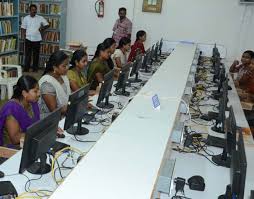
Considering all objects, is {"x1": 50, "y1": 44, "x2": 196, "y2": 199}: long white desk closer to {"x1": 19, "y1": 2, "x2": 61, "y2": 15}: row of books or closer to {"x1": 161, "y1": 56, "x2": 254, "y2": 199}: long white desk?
{"x1": 161, "y1": 56, "x2": 254, "y2": 199}: long white desk

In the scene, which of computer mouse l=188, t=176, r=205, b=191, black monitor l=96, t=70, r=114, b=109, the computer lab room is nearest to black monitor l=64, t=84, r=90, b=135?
the computer lab room

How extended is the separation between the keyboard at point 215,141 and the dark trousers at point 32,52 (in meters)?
5.64

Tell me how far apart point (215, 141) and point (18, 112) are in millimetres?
1672

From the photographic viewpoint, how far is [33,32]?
7613 millimetres

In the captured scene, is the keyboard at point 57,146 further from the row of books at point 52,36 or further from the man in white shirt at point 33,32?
the row of books at point 52,36

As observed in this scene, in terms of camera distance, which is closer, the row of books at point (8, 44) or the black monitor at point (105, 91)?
the black monitor at point (105, 91)

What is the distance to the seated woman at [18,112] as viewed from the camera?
107 inches

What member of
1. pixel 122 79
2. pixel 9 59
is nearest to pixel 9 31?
pixel 9 59

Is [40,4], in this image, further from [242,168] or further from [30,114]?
[242,168]

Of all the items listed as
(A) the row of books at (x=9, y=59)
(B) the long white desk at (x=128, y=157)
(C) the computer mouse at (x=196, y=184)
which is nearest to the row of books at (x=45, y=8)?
(A) the row of books at (x=9, y=59)

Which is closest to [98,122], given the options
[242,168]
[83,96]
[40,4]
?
[83,96]

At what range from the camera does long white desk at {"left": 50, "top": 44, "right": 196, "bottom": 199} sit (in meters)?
1.41

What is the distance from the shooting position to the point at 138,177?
153 cm

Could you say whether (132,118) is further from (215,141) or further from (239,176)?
(215,141)
